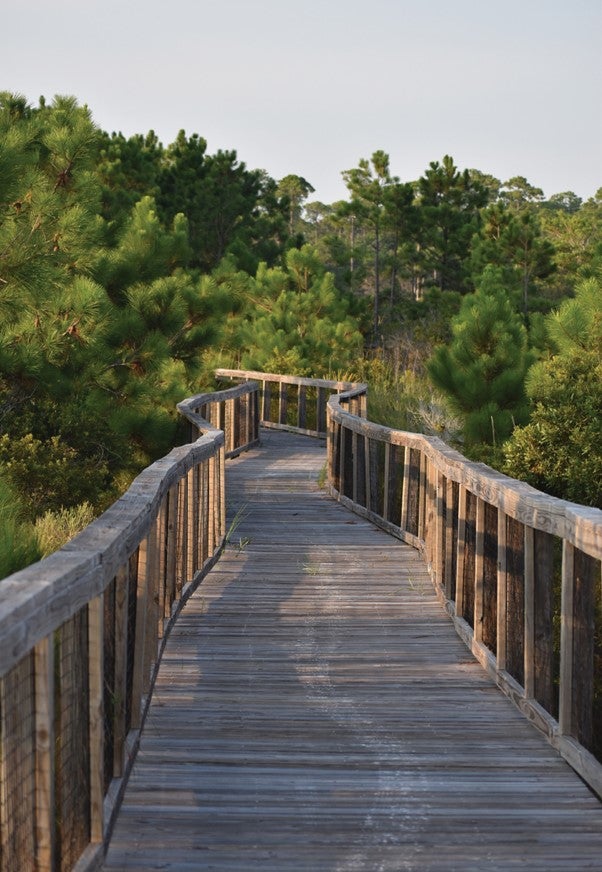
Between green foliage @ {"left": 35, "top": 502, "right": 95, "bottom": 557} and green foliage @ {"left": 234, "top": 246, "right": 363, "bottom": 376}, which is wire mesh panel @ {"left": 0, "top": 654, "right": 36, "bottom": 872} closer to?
green foliage @ {"left": 35, "top": 502, "right": 95, "bottom": 557}

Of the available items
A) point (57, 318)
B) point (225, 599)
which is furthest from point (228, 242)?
point (225, 599)

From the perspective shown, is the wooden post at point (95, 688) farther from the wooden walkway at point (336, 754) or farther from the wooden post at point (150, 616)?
the wooden post at point (150, 616)

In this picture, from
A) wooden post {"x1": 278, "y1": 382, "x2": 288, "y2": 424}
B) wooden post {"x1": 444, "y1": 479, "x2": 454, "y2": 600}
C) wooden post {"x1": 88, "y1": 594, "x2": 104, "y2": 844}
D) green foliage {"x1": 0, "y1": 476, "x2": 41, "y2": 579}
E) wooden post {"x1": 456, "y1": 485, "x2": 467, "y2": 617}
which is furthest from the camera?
wooden post {"x1": 278, "y1": 382, "x2": 288, "y2": 424}

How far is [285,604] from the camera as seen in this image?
732 cm

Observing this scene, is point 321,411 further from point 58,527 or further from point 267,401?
point 58,527

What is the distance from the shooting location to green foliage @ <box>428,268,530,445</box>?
47.1 feet

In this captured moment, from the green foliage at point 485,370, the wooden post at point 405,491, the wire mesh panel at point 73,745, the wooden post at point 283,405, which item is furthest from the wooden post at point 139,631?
the wooden post at point 283,405

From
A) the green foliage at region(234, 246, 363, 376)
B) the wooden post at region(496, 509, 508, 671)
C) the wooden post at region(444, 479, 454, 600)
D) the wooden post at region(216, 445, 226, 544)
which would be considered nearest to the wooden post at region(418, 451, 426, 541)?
the wooden post at region(444, 479, 454, 600)

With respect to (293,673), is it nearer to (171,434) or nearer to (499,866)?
(499,866)

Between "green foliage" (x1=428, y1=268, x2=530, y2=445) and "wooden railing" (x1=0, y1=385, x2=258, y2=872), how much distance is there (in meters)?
9.41

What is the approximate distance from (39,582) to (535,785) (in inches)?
91.9

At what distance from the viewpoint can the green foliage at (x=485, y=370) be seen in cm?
1436

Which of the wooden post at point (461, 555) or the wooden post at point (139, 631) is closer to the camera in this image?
the wooden post at point (139, 631)

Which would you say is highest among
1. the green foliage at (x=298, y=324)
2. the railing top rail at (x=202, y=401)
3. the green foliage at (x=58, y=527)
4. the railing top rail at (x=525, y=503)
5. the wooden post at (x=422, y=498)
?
the green foliage at (x=298, y=324)
